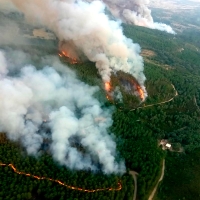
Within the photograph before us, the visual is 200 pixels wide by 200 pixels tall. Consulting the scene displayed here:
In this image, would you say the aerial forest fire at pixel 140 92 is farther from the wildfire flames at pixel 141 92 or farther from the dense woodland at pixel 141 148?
the dense woodland at pixel 141 148

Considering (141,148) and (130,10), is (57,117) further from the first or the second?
(130,10)

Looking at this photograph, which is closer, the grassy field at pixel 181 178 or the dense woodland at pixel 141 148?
the dense woodland at pixel 141 148

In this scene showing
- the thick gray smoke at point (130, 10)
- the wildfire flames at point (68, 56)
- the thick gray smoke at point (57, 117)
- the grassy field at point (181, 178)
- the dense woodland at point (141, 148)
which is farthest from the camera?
the thick gray smoke at point (130, 10)

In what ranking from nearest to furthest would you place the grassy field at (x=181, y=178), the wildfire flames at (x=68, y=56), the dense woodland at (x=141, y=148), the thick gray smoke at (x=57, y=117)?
the dense woodland at (x=141, y=148)
the grassy field at (x=181, y=178)
the thick gray smoke at (x=57, y=117)
the wildfire flames at (x=68, y=56)

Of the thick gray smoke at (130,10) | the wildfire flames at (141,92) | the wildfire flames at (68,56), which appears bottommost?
the thick gray smoke at (130,10)

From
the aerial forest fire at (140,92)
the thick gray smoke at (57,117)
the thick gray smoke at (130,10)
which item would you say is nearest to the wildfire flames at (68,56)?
the thick gray smoke at (57,117)

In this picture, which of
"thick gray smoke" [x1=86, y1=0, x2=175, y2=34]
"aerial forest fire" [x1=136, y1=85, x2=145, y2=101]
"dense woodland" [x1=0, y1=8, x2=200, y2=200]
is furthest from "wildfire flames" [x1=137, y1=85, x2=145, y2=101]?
"thick gray smoke" [x1=86, y1=0, x2=175, y2=34]

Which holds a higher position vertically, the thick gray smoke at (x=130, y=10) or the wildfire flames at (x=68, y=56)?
the wildfire flames at (x=68, y=56)

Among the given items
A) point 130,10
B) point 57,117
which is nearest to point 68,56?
point 57,117
